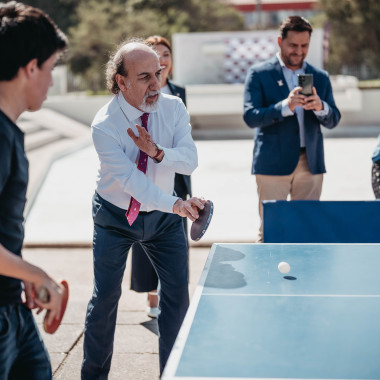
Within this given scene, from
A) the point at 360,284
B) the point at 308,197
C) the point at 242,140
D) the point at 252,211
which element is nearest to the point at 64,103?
the point at 242,140

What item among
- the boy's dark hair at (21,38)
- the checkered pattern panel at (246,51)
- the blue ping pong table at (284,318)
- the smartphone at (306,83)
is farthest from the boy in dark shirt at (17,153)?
the checkered pattern panel at (246,51)

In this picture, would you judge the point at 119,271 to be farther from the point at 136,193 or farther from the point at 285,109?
the point at 285,109

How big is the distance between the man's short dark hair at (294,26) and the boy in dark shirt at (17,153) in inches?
108

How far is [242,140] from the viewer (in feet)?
51.5

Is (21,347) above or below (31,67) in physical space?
below

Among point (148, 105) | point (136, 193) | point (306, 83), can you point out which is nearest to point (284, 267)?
point (136, 193)

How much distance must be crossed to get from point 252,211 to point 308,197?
315 cm

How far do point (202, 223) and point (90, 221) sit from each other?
190 inches

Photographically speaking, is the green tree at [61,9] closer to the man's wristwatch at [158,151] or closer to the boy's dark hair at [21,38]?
the man's wristwatch at [158,151]

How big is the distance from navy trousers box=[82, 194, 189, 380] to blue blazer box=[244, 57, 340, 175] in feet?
4.72

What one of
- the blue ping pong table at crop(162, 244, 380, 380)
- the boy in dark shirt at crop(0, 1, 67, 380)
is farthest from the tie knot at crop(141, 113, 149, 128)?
the boy in dark shirt at crop(0, 1, 67, 380)

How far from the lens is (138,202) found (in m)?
3.25

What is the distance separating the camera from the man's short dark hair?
4504 mm

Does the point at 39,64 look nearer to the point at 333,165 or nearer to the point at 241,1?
the point at 333,165
